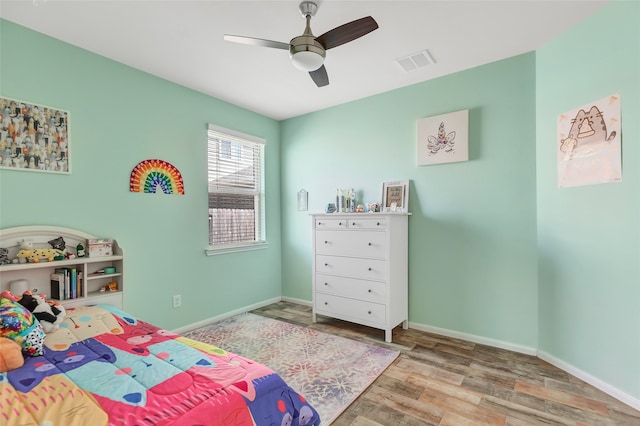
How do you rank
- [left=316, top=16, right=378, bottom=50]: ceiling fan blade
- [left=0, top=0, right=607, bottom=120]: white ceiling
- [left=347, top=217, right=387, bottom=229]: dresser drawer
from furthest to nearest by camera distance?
[left=347, top=217, right=387, bottom=229]: dresser drawer < [left=0, top=0, right=607, bottom=120]: white ceiling < [left=316, top=16, right=378, bottom=50]: ceiling fan blade

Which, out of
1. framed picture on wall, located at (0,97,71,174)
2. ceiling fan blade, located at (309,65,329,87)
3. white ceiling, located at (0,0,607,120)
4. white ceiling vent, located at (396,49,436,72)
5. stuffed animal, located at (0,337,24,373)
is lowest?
stuffed animal, located at (0,337,24,373)

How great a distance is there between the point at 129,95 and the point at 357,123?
96.3 inches

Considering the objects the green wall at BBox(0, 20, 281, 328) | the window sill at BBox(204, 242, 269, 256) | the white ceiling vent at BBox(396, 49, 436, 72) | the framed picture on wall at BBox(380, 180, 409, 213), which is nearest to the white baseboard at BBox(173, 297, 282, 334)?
the green wall at BBox(0, 20, 281, 328)

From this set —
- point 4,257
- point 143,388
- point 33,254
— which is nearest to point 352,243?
point 143,388

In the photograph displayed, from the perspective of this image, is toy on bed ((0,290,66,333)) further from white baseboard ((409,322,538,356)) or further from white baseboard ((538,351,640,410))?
white baseboard ((538,351,640,410))

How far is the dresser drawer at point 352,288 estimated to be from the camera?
3.05 metres

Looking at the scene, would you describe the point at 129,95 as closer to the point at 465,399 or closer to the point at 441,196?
the point at 441,196

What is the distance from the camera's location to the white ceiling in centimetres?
207

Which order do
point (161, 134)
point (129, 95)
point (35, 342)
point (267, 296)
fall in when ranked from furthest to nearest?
point (267, 296) < point (161, 134) < point (129, 95) < point (35, 342)

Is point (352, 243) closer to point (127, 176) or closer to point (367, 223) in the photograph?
point (367, 223)

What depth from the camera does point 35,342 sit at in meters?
1.63

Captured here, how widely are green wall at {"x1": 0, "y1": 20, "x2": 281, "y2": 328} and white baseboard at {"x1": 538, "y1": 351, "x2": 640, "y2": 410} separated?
3.24 meters

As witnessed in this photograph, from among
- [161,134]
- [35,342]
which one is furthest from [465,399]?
[161,134]

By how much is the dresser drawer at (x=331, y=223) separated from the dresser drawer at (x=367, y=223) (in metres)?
0.07
